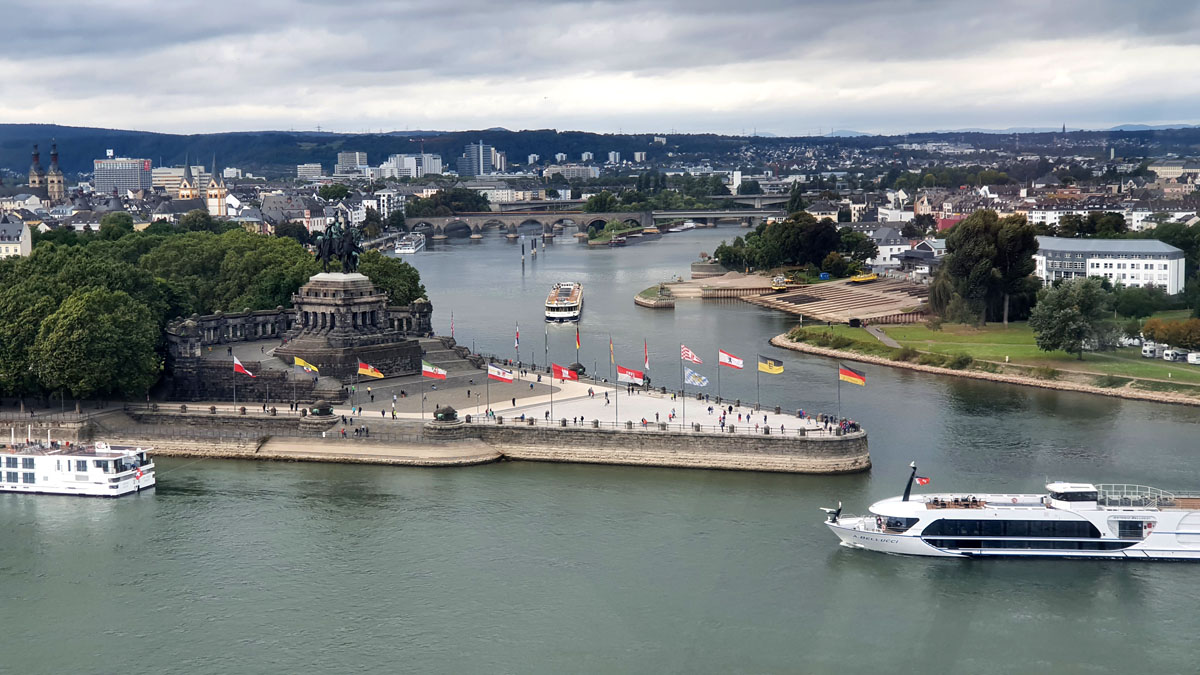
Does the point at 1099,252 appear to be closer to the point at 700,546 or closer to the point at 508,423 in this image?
the point at 508,423

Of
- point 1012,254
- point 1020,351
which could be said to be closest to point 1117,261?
point 1012,254

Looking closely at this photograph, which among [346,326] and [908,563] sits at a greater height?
[346,326]

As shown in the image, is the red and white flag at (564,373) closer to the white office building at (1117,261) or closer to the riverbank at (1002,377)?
the riverbank at (1002,377)

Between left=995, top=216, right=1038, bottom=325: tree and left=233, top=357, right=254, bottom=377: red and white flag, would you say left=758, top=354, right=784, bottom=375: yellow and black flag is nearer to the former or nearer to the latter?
left=233, top=357, right=254, bottom=377: red and white flag

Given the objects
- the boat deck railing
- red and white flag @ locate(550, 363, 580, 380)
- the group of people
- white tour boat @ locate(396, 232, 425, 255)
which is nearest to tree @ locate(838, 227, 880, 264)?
white tour boat @ locate(396, 232, 425, 255)

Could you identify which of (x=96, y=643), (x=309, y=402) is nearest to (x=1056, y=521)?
(x=96, y=643)

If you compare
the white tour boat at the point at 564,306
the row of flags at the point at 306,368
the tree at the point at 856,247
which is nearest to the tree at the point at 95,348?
the row of flags at the point at 306,368

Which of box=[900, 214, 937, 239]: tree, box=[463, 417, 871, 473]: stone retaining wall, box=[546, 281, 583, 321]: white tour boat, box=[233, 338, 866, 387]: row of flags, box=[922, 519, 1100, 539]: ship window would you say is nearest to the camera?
box=[922, 519, 1100, 539]: ship window
